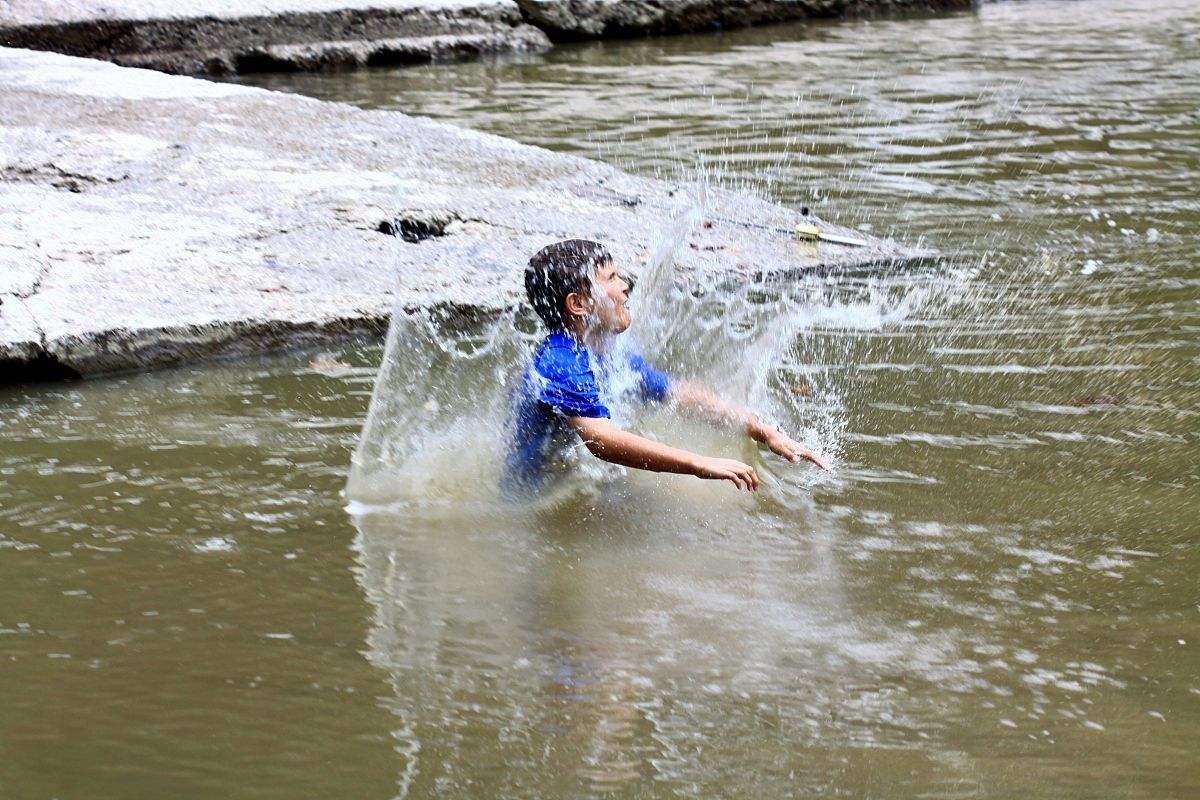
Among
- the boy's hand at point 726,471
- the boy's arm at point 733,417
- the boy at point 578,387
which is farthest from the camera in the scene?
the boy's arm at point 733,417

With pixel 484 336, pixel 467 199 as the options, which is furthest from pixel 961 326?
pixel 467 199

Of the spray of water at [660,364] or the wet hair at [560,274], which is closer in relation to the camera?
the wet hair at [560,274]

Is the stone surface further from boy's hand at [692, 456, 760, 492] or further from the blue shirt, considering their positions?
boy's hand at [692, 456, 760, 492]

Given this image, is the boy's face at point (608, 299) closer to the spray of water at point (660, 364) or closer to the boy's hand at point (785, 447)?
the spray of water at point (660, 364)

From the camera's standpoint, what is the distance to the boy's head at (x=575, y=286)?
4.32 metres

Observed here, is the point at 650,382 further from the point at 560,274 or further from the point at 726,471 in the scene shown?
the point at 726,471

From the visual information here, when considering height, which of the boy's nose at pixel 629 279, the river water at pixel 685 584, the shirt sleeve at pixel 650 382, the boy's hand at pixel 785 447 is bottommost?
the river water at pixel 685 584

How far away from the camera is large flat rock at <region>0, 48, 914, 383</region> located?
553cm

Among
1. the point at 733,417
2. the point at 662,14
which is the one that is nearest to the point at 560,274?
the point at 733,417

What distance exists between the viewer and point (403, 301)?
5891 millimetres

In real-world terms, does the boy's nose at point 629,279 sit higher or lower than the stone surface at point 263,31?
lower

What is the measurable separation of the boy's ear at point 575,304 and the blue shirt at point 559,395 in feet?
0.22

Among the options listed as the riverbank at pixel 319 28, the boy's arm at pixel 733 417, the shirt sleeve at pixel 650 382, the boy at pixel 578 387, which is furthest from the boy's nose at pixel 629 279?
the riverbank at pixel 319 28

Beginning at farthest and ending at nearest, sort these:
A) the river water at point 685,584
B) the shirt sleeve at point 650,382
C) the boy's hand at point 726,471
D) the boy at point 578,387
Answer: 1. the shirt sleeve at point 650,382
2. the boy at point 578,387
3. the boy's hand at point 726,471
4. the river water at point 685,584
